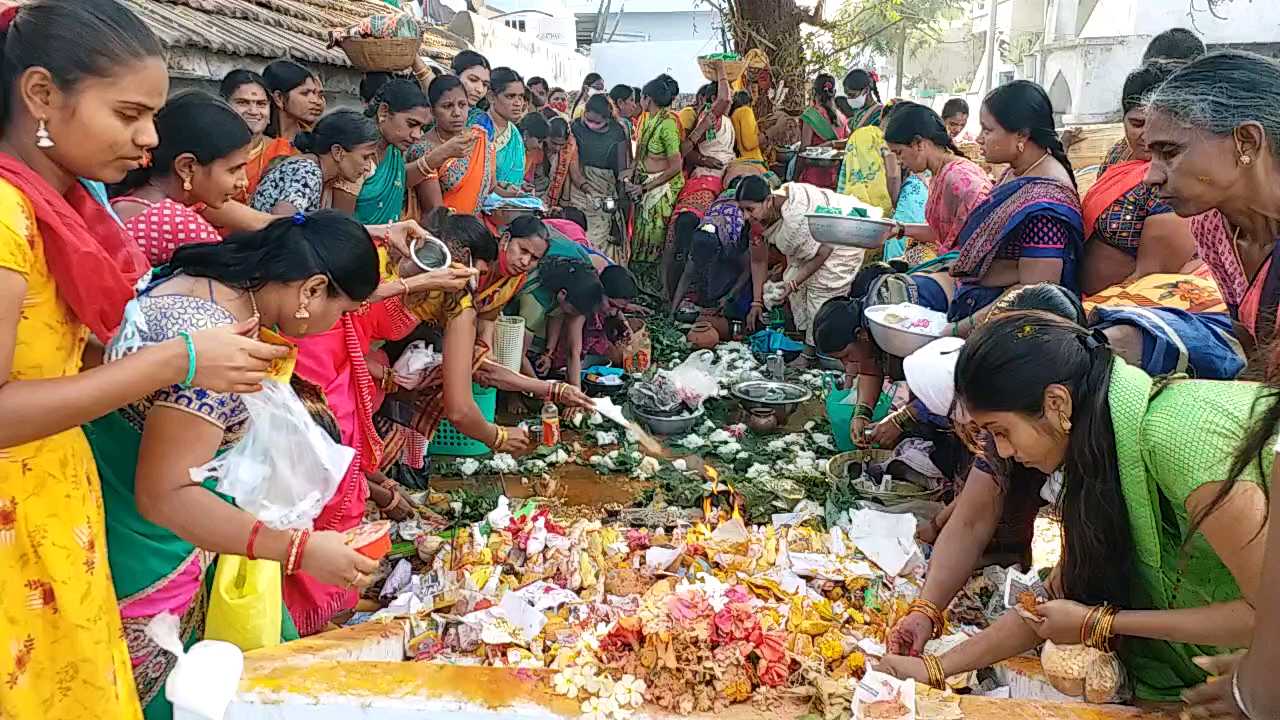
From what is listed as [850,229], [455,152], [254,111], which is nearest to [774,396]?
[850,229]

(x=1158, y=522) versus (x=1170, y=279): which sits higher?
(x=1170, y=279)

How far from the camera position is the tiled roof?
527 cm

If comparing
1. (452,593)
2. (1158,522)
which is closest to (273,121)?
(452,593)

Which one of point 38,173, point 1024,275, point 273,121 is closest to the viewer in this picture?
point 38,173

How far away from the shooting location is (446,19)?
606 inches

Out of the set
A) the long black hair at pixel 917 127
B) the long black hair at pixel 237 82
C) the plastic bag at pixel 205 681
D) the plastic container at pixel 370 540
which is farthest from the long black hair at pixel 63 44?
the long black hair at pixel 917 127

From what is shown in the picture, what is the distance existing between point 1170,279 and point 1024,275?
755 millimetres

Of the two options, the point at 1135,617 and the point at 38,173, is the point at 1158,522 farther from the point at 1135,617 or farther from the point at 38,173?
the point at 38,173

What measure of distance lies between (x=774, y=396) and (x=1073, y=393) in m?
3.58

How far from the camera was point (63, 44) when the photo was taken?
1.60m

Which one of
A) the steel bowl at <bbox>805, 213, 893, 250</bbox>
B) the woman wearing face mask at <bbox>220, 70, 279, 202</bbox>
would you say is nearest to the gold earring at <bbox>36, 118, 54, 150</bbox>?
the woman wearing face mask at <bbox>220, 70, 279, 202</bbox>

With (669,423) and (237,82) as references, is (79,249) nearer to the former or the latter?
(237,82)

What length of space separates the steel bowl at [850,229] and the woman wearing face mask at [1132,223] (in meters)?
1.49

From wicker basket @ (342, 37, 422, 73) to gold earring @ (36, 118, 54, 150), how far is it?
4.98 metres
